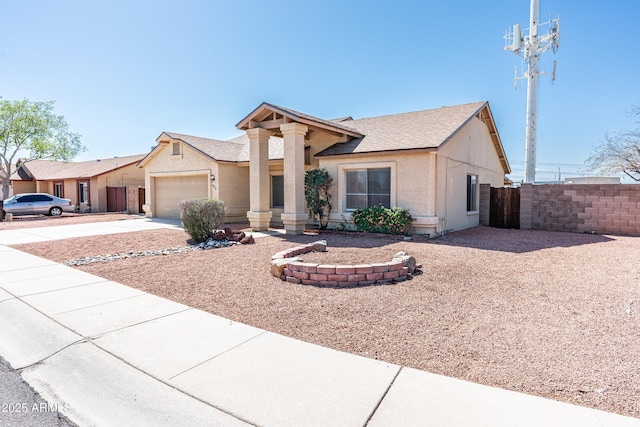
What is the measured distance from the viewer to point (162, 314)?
16.3ft

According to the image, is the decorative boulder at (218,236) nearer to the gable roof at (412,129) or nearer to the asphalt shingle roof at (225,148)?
the gable roof at (412,129)

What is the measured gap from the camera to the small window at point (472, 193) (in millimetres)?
16156

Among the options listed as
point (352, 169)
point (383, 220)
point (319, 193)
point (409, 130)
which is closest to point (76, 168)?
point (319, 193)

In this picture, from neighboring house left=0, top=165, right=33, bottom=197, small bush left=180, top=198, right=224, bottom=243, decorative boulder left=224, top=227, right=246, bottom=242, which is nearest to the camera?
small bush left=180, top=198, right=224, bottom=243

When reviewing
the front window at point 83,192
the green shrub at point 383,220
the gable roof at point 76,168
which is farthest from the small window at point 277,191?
the front window at point 83,192

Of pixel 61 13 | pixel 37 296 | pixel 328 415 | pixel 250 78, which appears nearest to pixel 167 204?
pixel 250 78

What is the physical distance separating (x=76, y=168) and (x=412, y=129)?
3349 centimetres

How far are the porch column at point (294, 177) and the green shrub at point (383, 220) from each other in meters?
2.23

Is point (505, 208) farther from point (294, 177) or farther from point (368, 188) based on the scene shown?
point (294, 177)

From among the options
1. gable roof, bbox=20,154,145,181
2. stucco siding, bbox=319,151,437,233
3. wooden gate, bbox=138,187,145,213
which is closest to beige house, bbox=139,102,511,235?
stucco siding, bbox=319,151,437,233

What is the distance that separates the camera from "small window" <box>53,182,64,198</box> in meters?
32.9

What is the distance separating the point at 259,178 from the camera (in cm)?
1441

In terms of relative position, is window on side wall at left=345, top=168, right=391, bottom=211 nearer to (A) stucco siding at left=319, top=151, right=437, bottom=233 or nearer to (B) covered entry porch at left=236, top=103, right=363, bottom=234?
(A) stucco siding at left=319, top=151, right=437, bottom=233

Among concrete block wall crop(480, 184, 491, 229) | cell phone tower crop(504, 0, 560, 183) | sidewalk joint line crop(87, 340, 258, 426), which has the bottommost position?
sidewalk joint line crop(87, 340, 258, 426)
